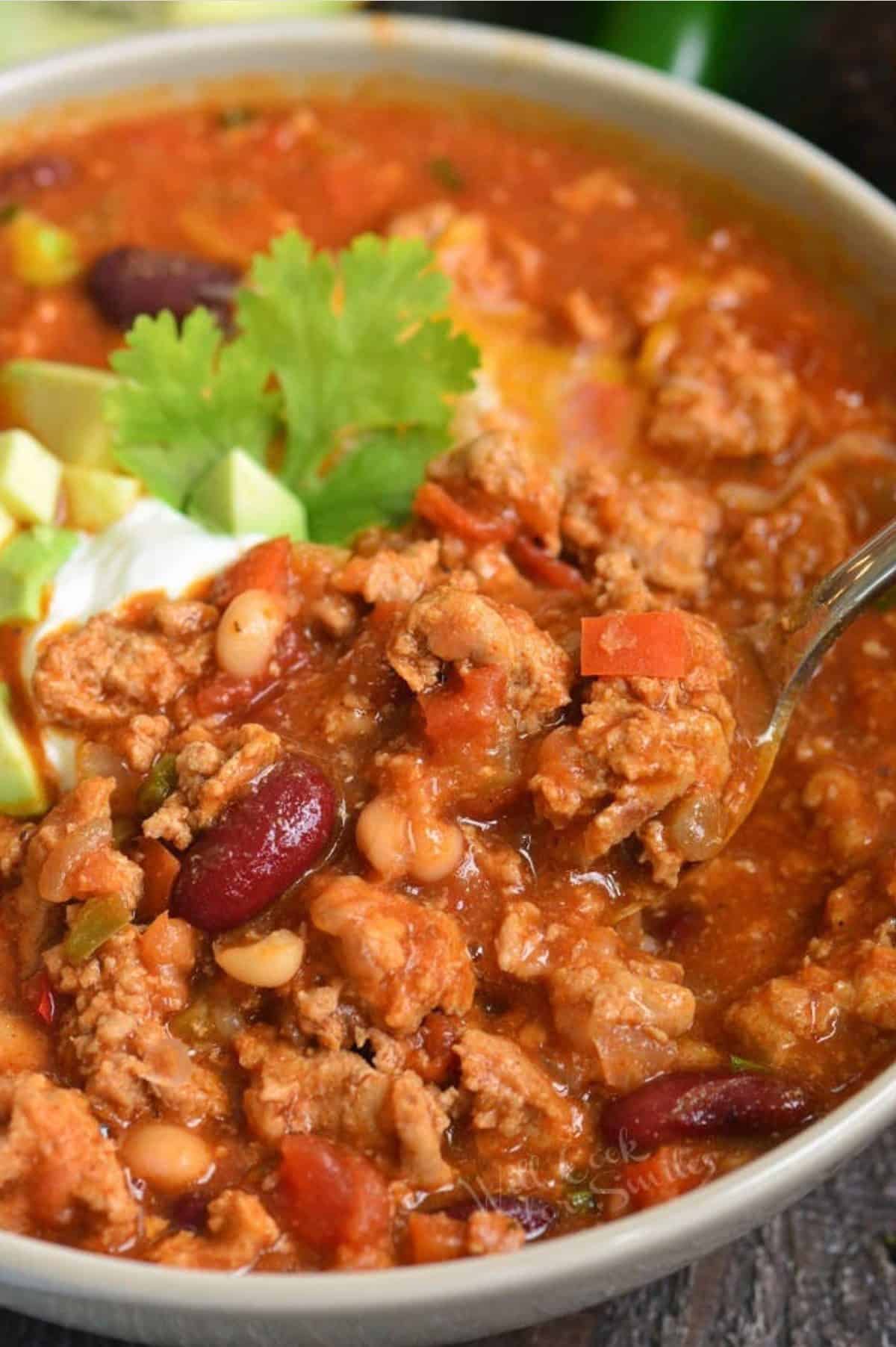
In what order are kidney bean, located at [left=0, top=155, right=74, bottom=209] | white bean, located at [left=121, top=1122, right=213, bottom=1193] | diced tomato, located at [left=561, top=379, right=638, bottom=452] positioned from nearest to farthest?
1. white bean, located at [left=121, top=1122, right=213, bottom=1193]
2. diced tomato, located at [left=561, top=379, right=638, bottom=452]
3. kidney bean, located at [left=0, top=155, right=74, bottom=209]

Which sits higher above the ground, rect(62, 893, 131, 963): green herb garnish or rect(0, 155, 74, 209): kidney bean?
rect(0, 155, 74, 209): kidney bean

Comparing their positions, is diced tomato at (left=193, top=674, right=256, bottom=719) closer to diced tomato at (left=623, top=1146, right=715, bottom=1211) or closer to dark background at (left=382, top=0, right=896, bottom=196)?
diced tomato at (left=623, top=1146, right=715, bottom=1211)

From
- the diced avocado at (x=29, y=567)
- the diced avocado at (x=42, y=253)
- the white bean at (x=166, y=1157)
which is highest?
the diced avocado at (x=42, y=253)

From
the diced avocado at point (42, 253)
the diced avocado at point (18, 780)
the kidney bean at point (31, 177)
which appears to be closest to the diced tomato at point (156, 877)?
the diced avocado at point (18, 780)

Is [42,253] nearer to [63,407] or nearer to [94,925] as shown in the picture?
[63,407]

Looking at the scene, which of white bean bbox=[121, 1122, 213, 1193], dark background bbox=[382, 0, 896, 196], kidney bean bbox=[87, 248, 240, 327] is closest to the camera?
white bean bbox=[121, 1122, 213, 1193]

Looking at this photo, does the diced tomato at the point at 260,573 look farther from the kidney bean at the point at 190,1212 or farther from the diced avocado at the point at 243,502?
the kidney bean at the point at 190,1212

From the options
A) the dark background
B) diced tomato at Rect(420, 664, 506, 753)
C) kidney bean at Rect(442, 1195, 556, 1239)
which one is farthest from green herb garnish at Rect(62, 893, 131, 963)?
the dark background
